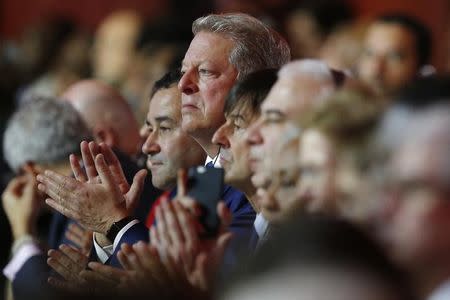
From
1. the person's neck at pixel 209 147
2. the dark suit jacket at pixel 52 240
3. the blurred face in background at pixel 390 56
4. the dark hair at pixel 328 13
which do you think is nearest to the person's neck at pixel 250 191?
the person's neck at pixel 209 147

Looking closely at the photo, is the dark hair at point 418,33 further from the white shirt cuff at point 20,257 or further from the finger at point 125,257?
the finger at point 125,257

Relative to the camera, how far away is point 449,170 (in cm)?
251

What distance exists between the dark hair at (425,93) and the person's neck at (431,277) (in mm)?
341

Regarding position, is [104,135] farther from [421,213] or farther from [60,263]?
[421,213]

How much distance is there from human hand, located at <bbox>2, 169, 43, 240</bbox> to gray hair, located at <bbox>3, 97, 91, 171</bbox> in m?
0.13

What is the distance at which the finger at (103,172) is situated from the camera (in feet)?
12.4

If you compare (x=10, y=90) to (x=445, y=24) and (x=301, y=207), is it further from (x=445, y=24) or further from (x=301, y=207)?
(x=301, y=207)

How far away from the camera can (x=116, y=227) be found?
378 centimetres

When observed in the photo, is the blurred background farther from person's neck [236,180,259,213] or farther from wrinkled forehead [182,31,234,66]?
person's neck [236,180,259,213]

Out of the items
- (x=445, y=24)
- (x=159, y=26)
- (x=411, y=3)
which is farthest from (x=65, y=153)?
(x=411, y=3)

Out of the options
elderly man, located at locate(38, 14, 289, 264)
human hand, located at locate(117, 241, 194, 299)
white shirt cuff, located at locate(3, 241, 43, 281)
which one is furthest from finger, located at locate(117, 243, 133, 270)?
white shirt cuff, located at locate(3, 241, 43, 281)

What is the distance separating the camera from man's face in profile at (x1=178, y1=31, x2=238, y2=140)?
406 cm

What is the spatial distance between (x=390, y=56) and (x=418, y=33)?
227 mm

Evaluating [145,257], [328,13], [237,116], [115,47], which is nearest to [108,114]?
[237,116]
